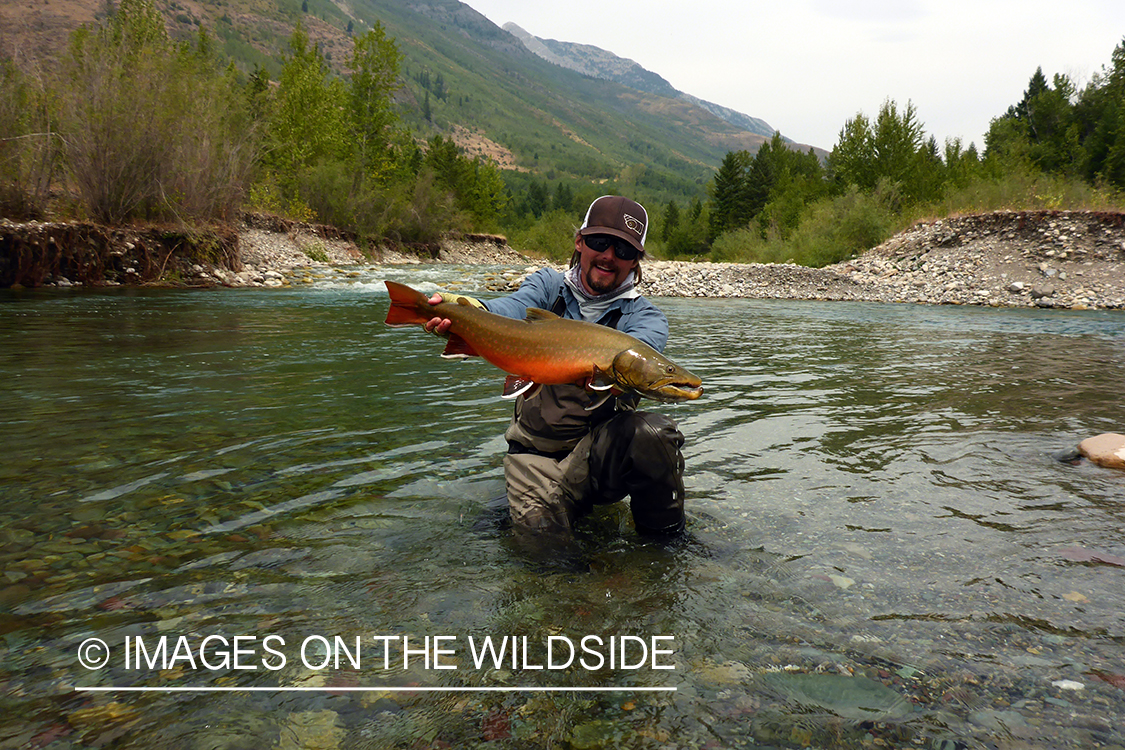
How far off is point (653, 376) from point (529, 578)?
133cm

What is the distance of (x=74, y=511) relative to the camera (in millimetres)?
4055

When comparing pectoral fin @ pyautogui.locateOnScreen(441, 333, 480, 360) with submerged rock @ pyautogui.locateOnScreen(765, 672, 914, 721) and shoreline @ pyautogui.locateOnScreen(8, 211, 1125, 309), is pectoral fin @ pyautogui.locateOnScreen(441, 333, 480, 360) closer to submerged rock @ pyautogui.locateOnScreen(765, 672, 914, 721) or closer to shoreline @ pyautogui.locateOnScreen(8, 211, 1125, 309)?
submerged rock @ pyautogui.locateOnScreen(765, 672, 914, 721)

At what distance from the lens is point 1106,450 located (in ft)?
18.3

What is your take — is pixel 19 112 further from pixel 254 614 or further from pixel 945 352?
pixel 945 352

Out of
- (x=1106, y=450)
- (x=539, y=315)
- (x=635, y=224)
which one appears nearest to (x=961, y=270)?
(x=1106, y=450)

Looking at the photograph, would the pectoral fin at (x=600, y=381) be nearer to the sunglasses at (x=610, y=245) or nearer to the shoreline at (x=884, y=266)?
the sunglasses at (x=610, y=245)

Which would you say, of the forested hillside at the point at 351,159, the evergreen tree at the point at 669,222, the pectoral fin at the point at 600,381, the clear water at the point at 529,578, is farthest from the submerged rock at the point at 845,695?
the evergreen tree at the point at 669,222

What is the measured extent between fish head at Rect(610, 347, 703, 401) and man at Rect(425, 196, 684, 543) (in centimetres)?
48

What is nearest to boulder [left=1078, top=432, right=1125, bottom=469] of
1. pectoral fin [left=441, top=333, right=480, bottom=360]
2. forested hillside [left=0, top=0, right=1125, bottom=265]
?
pectoral fin [left=441, top=333, right=480, bottom=360]

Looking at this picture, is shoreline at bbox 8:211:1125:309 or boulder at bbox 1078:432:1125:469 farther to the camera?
shoreline at bbox 8:211:1125:309

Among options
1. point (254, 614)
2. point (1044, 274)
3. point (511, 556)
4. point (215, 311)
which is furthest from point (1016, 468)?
point (1044, 274)

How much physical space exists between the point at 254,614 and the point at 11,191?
20293 mm

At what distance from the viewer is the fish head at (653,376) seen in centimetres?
309

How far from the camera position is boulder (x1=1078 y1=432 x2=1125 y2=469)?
214 inches
